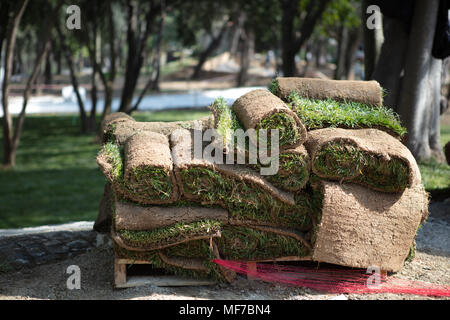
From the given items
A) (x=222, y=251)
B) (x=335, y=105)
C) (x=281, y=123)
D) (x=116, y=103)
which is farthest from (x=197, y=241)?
(x=116, y=103)

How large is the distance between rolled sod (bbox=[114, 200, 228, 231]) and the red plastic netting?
0.39 m

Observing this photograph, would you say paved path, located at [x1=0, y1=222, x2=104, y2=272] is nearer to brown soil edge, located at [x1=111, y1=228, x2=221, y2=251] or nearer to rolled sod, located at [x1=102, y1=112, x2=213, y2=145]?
rolled sod, located at [x1=102, y1=112, x2=213, y2=145]

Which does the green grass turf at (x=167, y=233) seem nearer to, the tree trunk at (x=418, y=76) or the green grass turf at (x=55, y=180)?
the green grass turf at (x=55, y=180)

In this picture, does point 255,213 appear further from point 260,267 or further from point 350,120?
point 350,120

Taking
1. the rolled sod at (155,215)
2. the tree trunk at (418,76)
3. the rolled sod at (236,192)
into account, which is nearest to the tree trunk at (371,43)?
the tree trunk at (418,76)

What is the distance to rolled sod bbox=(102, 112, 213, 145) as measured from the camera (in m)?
5.00

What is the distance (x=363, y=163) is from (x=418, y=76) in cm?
454

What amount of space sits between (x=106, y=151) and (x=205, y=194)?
0.97 meters

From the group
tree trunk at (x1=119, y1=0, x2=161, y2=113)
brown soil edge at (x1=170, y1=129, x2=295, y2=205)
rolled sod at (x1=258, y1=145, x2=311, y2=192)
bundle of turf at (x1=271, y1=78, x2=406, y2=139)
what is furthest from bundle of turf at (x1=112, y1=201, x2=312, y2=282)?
tree trunk at (x1=119, y1=0, x2=161, y2=113)

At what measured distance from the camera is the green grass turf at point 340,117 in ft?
15.5

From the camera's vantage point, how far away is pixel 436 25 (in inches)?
313

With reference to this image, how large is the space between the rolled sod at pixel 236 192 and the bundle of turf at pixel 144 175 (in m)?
0.09

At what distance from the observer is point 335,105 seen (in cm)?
491

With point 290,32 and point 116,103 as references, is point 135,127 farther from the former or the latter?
point 116,103
